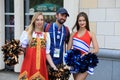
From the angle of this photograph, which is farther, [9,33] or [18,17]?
[9,33]

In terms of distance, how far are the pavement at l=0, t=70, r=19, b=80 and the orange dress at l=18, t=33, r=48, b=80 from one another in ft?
11.5

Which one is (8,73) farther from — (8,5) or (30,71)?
(30,71)

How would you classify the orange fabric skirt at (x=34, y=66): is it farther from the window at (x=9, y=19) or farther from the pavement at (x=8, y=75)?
the window at (x=9, y=19)

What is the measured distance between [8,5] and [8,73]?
1960 mm

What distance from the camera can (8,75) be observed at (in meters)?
8.88

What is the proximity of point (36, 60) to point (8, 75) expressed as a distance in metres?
3.95

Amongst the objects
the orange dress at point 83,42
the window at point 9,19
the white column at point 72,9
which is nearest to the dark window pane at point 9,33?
the window at point 9,19

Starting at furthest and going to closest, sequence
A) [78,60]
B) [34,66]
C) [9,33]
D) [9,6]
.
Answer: [9,33], [9,6], [34,66], [78,60]

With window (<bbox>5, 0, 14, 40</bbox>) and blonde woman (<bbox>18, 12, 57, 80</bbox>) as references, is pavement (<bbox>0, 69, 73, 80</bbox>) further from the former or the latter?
blonde woman (<bbox>18, 12, 57, 80</bbox>)

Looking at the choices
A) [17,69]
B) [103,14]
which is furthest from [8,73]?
[103,14]

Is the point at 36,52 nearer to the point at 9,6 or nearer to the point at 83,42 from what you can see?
the point at 83,42

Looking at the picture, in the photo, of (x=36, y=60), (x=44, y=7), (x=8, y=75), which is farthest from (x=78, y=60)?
(x=8, y=75)

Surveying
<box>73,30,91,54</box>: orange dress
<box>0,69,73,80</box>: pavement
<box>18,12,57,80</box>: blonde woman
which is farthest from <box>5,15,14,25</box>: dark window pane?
<box>73,30,91,54</box>: orange dress

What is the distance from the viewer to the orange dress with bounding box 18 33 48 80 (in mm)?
5117
